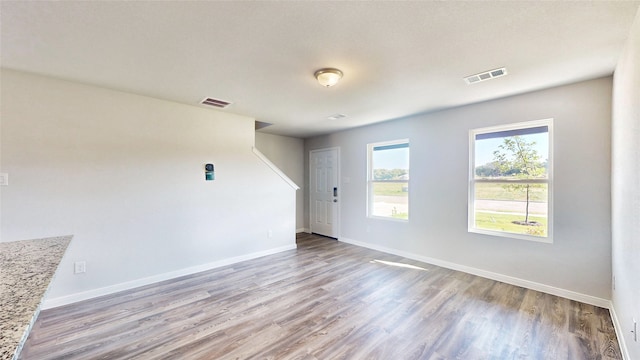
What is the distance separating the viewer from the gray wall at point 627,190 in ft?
5.51

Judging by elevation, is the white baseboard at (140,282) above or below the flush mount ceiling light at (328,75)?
below

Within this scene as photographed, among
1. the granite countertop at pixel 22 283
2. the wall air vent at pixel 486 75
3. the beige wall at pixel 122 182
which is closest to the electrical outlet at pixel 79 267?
the beige wall at pixel 122 182

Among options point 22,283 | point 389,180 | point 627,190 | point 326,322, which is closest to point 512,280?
point 627,190

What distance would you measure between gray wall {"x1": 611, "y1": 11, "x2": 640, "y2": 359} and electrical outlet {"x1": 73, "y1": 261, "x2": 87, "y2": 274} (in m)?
4.75

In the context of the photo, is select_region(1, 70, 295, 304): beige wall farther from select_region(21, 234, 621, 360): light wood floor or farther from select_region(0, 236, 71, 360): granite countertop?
select_region(0, 236, 71, 360): granite countertop

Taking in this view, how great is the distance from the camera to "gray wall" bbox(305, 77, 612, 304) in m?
2.77

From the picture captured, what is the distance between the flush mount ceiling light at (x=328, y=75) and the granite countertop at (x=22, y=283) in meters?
2.30

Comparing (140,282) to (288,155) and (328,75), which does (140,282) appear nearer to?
(328,75)

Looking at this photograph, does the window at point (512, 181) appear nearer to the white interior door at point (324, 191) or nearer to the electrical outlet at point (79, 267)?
the white interior door at point (324, 191)

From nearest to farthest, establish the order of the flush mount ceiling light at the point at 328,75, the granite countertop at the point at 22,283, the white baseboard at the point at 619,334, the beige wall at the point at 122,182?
the granite countertop at the point at 22,283
the white baseboard at the point at 619,334
the flush mount ceiling light at the point at 328,75
the beige wall at the point at 122,182

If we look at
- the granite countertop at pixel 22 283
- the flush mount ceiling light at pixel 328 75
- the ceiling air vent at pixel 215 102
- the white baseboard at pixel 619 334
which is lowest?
the white baseboard at pixel 619 334

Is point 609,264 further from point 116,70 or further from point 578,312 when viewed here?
point 116,70

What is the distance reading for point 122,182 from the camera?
10.4ft

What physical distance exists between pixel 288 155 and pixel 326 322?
4.34 meters
